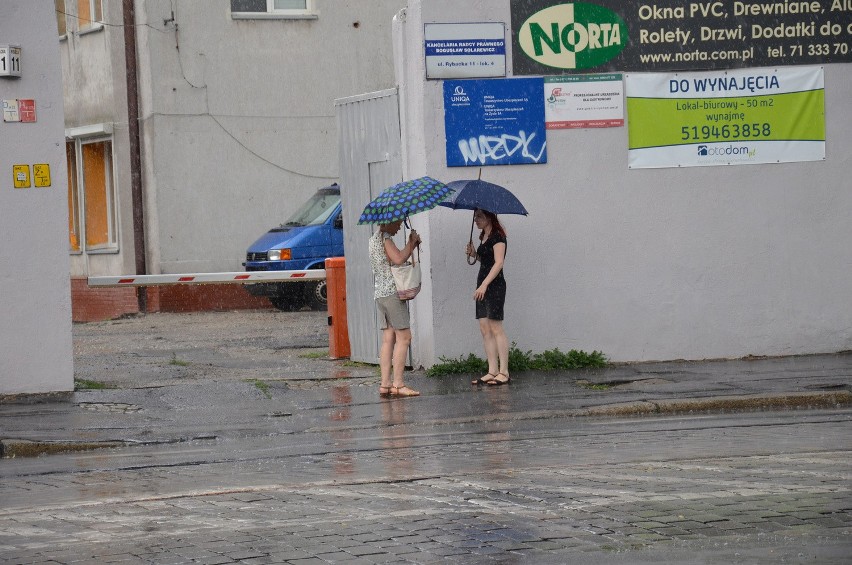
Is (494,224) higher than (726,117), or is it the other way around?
(726,117)

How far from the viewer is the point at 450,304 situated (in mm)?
14844

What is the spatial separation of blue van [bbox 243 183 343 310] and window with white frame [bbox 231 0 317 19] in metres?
4.67

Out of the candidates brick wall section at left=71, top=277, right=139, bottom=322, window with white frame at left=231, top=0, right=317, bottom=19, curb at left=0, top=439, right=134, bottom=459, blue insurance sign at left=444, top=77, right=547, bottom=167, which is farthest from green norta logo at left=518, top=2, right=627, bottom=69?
Answer: window with white frame at left=231, top=0, right=317, bottom=19

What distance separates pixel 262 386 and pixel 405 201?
105 inches

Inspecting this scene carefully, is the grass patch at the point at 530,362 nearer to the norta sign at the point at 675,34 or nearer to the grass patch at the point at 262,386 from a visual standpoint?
the grass patch at the point at 262,386

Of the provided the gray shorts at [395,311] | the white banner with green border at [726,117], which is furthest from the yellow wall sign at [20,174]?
the white banner with green border at [726,117]

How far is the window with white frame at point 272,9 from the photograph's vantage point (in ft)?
90.9

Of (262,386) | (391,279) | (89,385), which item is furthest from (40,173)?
(391,279)

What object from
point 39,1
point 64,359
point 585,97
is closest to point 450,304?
point 585,97

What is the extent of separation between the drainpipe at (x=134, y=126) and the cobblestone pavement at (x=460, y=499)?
55.3 feet

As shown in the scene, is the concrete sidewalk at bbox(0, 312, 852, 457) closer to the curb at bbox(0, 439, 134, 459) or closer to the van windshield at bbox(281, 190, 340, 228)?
the curb at bbox(0, 439, 134, 459)

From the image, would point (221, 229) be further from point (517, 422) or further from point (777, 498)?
point (777, 498)

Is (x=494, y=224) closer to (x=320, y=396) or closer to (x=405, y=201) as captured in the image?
(x=405, y=201)

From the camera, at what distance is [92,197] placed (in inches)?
1179
